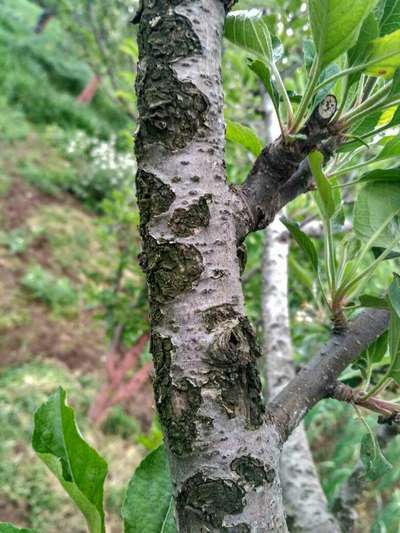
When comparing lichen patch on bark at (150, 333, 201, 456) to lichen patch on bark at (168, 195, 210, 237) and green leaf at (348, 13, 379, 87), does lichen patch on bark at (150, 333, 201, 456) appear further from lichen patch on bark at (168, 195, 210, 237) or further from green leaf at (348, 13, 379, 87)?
green leaf at (348, 13, 379, 87)

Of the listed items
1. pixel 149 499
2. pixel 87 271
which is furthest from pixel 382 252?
pixel 87 271

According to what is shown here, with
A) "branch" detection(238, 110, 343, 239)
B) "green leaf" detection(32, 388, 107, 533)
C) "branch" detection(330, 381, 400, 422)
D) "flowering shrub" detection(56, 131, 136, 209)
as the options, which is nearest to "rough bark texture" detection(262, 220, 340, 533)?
"branch" detection(330, 381, 400, 422)

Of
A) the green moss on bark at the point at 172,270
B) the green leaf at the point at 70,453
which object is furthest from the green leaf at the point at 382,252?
the green leaf at the point at 70,453

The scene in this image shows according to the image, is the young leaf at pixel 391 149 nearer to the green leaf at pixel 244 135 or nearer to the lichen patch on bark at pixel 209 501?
the green leaf at pixel 244 135

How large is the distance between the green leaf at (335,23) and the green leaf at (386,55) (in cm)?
2

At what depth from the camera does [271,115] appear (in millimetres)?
1459

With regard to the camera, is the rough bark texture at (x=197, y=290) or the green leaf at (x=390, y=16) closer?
the rough bark texture at (x=197, y=290)

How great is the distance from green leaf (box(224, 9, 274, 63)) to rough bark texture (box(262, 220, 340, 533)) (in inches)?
24.7

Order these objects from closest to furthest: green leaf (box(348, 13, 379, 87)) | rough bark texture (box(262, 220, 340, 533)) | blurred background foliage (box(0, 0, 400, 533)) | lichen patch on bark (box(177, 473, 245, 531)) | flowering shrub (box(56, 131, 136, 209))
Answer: lichen patch on bark (box(177, 473, 245, 531)) < green leaf (box(348, 13, 379, 87)) < rough bark texture (box(262, 220, 340, 533)) < blurred background foliage (box(0, 0, 400, 533)) < flowering shrub (box(56, 131, 136, 209))

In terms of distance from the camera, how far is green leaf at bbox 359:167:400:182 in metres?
0.52

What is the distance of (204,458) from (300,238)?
30 centimetres

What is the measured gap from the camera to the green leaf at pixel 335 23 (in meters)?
0.45

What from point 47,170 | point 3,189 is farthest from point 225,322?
point 47,170

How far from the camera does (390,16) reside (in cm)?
54
